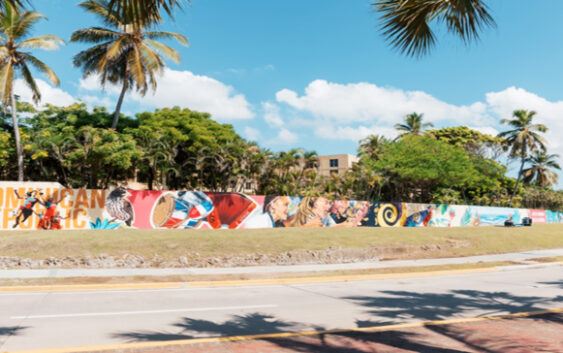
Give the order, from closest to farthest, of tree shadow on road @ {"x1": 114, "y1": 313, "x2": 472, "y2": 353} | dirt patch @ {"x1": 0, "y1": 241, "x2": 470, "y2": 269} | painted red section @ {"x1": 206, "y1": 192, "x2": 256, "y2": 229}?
tree shadow on road @ {"x1": 114, "y1": 313, "x2": 472, "y2": 353} < dirt patch @ {"x1": 0, "y1": 241, "x2": 470, "y2": 269} < painted red section @ {"x1": 206, "y1": 192, "x2": 256, "y2": 229}

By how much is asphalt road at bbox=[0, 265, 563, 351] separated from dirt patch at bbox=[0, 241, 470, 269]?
4.10 m

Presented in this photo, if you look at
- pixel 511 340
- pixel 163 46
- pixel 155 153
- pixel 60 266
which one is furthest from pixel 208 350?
pixel 163 46

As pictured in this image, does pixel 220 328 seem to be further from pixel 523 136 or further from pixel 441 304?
pixel 523 136

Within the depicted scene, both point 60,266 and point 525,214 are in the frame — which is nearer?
point 60,266

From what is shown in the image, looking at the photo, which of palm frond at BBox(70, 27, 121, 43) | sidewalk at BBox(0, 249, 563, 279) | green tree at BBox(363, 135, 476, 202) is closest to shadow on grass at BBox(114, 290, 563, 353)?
sidewalk at BBox(0, 249, 563, 279)

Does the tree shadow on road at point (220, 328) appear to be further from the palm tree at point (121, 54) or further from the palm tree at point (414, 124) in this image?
the palm tree at point (414, 124)

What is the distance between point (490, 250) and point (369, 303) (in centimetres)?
1543

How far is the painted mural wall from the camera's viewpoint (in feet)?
69.1

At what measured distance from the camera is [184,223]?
78.7 feet

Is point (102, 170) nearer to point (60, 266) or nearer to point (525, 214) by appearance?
point (60, 266)

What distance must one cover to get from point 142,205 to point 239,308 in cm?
1667

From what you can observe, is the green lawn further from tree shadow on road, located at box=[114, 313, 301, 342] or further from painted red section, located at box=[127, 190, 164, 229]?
tree shadow on road, located at box=[114, 313, 301, 342]

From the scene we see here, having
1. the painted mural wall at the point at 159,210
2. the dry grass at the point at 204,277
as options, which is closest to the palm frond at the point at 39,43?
the painted mural wall at the point at 159,210

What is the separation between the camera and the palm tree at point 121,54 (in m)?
29.0
